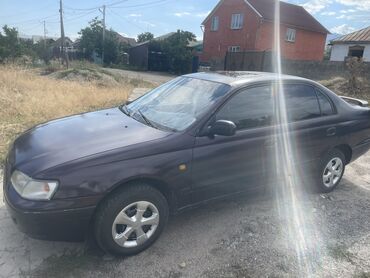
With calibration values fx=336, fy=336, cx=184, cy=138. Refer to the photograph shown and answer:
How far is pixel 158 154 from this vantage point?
294cm

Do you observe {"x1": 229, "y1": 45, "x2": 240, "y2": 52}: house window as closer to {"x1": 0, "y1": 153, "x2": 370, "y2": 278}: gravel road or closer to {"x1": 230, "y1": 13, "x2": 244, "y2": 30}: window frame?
{"x1": 230, "y1": 13, "x2": 244, "y2": 30}: window frame

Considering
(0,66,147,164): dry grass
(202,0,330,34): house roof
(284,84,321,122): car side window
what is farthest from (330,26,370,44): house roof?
(284,84,321,122): car side window

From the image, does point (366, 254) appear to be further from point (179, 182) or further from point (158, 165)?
point (158, 165)

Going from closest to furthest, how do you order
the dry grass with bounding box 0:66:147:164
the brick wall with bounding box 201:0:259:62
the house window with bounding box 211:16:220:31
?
1. the dry grass with bounding box 0:66:147:164
2. the brick wall with bounding box 201:0:259:62
3. the house window with bounding box 211:16:220:31

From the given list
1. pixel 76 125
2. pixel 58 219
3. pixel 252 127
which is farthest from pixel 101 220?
pixel 252 127

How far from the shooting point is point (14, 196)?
105 inches

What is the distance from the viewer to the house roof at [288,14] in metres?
31.2

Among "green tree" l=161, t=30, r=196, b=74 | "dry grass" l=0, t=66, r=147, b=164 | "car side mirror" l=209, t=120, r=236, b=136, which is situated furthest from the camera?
"green tree" l=161, t=30, r=196, b=74

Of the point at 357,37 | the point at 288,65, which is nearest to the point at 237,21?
the point at 357,37

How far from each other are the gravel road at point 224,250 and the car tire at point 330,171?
18.5 inches

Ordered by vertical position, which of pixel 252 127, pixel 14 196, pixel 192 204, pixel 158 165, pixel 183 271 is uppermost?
pixel 252 127

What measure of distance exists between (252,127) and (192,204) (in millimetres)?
1020

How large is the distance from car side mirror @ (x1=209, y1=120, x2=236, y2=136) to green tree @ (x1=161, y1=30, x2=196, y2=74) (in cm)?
3148

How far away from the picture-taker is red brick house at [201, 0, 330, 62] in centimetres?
3103
